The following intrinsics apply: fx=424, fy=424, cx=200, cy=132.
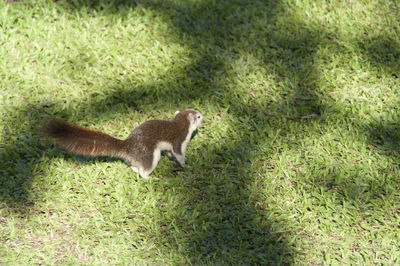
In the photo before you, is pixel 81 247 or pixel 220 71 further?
pixel 220 71

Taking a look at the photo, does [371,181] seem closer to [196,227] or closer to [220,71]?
[196,227]

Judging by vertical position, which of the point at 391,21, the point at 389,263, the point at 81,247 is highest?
the point at 391,21

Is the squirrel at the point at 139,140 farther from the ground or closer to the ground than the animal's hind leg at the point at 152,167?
farther from the ground

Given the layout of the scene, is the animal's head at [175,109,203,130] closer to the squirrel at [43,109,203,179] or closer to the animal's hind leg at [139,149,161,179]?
the squirrel at [43,109,203,179]

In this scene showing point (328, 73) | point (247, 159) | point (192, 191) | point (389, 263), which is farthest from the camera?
point (328, 73)

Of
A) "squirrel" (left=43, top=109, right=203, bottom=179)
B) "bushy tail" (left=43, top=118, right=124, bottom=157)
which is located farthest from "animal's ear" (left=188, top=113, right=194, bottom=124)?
"bushy tail" (left=43, top=118, right=124, bottom=157)

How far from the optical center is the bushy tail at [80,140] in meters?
3.50

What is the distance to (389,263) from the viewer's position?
3520mm

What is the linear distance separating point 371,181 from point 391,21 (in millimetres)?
2752

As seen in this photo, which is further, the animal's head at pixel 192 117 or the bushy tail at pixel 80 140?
the animal's head at pixel 192 117

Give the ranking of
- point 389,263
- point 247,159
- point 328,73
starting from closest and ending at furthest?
point 389,263
point 247,159
point 328,73

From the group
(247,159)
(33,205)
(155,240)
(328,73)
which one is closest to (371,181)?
(247,159)

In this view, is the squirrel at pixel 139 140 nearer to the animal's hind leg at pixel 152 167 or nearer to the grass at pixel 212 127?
the animal's hind leg at pixel 152 167

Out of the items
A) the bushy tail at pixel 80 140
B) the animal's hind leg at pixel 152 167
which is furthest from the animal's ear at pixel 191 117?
the bushy tail at pixel 80 140
